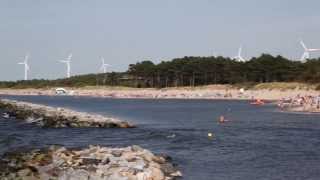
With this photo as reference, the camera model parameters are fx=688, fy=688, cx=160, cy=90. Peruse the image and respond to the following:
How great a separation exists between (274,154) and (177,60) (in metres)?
A: 149

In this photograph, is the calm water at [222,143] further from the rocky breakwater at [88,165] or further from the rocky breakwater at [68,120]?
the rocky breakwater at [68,120]

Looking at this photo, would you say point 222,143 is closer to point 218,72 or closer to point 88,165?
point 88,165

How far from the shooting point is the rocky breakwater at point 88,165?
22.8m

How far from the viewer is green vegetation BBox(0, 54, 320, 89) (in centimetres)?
14612

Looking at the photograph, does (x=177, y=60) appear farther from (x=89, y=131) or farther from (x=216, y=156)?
(x=216, y=156)

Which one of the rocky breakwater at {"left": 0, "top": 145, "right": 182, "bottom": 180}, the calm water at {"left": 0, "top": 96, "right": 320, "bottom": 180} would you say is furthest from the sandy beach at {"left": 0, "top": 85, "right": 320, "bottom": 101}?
the rocky breakwater at {"left": 0, "top": 145, "right": 182, "bottom": 180}

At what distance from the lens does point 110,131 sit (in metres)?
49.9

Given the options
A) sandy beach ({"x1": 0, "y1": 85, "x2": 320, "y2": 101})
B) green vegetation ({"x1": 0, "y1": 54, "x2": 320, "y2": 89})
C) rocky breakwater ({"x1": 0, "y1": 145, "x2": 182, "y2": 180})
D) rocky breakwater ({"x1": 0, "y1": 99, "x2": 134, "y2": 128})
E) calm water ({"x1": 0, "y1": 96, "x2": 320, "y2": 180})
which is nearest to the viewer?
rocky breakwater ({"x1": 0, "y1": 145, "x2": 182, "y2": 180})

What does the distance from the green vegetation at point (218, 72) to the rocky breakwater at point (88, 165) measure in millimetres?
102209

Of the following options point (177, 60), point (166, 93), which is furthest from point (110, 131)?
point (177, 60)

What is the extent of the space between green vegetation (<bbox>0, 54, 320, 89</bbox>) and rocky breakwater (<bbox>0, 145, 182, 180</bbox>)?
10221 centimetres

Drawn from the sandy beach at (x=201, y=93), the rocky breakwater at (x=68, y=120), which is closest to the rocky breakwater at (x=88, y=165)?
the rocky breakwater at (x=68, y=120)

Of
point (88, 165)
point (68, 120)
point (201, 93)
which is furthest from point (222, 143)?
point (201, 93)

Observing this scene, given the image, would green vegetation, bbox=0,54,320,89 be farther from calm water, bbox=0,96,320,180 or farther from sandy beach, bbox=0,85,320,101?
calm water, bbox=0,96,320,180
